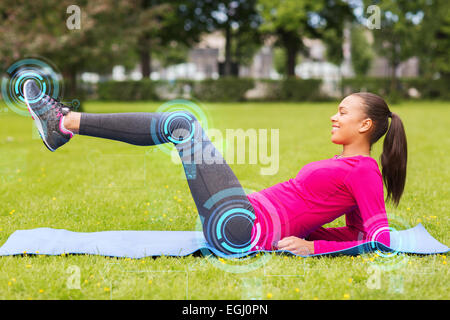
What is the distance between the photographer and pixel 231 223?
3.14 m

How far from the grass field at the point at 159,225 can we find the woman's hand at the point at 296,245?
71 mm

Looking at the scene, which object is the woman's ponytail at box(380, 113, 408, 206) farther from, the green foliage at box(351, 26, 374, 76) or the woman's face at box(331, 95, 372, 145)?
the green foliage at box(351, 26, 374, 76)

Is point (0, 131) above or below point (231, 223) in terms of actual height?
above

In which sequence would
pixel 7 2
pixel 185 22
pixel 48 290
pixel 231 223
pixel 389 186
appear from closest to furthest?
1. pixel 48 290
2. pixel 231 223
3. pixel 389 186
4. pixel 7 2
5. pixel 185 22

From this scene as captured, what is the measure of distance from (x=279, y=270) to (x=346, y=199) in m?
0.65

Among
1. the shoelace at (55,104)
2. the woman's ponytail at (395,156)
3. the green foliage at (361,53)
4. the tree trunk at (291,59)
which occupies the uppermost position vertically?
the green foliage at (361,53)

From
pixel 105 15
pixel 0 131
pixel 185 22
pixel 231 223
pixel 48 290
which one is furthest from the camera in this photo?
pixel 185 22

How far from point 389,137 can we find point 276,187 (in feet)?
2.73

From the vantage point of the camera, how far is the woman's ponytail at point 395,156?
127 inches

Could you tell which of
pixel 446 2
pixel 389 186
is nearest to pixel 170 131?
pixel 389 186

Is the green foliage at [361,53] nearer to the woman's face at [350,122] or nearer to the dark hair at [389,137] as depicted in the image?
the dark hair at [389,137]

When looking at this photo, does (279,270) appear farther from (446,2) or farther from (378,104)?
(446,2)

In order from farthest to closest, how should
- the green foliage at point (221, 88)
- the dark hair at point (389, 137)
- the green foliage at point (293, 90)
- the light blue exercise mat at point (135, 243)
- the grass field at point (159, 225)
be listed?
the green foliage at point (293, 90) < the green foliage at point (221, 88) < the light blue exercise mat at point (135, 243) < the dark hair at point (389, 137) < the grass field at point (159, 225)

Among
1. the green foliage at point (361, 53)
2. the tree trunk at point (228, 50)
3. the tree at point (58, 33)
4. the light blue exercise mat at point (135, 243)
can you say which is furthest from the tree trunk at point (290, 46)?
the light blue exercise mat at point (135, 243)
